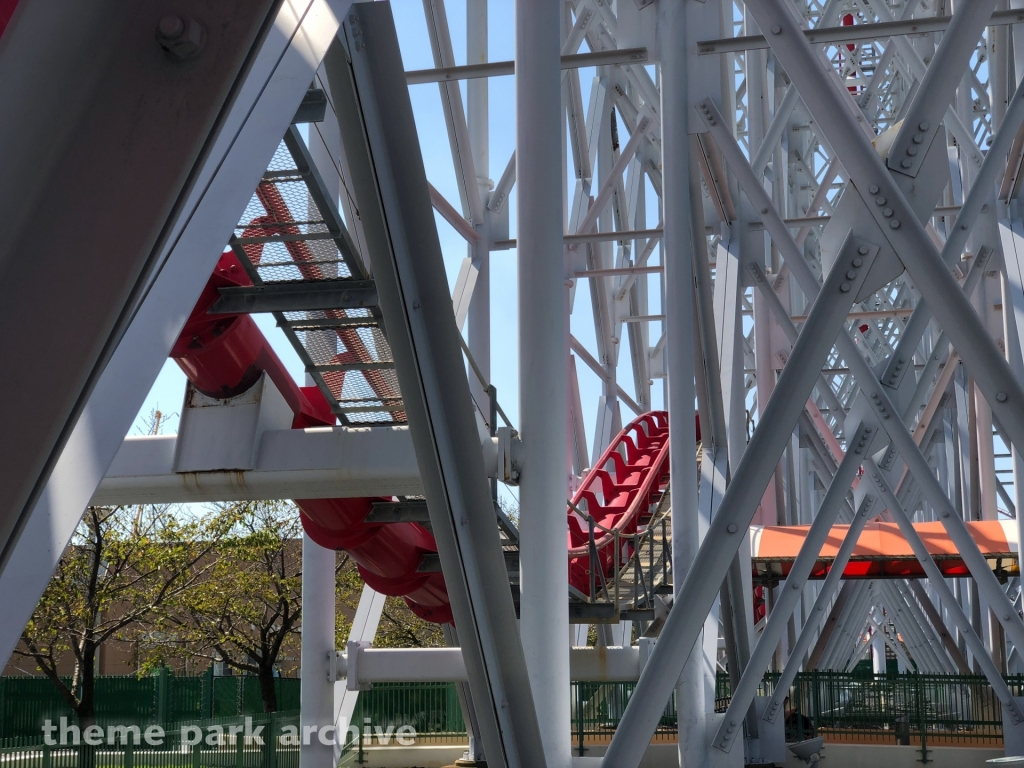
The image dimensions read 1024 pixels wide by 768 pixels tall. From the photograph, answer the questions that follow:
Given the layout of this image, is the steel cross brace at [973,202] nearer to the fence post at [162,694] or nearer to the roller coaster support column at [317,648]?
the roller coaster support column at [317,648]

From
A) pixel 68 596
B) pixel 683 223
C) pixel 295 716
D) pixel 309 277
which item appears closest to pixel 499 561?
pixel 309 277

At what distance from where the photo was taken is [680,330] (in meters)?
9.14

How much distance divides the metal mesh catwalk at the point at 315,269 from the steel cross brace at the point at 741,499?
226 cm

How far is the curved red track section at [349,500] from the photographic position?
715cm

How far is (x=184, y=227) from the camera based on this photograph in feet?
6.21

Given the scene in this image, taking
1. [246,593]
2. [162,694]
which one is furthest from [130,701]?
[246,593]

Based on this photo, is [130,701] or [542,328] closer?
[542,328]

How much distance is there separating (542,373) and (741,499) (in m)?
2.28

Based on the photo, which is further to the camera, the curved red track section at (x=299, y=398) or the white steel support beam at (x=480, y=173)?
the white steel support beam at (x=480, y=173)

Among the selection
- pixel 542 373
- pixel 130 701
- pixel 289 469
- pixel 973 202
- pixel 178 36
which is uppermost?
pixel 973 202

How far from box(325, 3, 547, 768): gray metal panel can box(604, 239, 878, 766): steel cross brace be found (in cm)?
59

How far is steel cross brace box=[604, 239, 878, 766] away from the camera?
4.97 meters

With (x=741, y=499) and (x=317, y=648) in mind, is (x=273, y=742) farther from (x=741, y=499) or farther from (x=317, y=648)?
(x=741, y=499)

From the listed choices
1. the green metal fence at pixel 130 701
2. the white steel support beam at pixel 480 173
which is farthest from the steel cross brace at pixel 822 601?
the green metal fence at pixel 130 701
